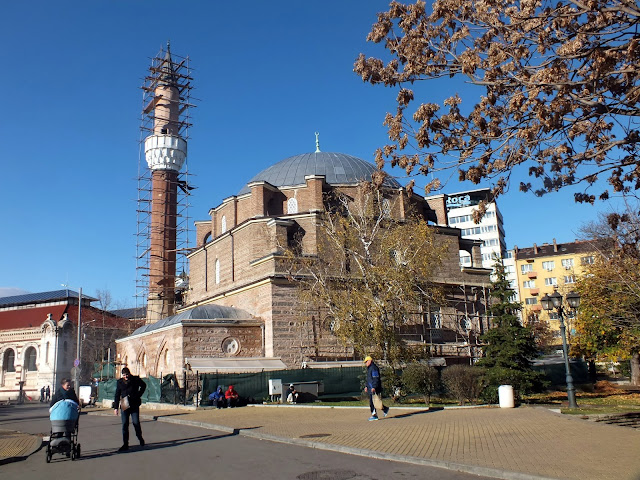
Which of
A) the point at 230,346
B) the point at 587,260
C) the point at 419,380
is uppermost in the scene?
the point at 587,260

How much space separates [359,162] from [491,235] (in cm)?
4949

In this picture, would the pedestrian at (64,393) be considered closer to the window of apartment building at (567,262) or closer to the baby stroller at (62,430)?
the baby stroller at (62,430)

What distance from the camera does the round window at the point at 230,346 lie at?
88.1 feet

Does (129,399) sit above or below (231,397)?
above

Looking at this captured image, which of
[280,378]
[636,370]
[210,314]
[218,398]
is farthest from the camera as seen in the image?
[636,370]

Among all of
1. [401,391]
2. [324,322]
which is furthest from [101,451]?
[324,322]

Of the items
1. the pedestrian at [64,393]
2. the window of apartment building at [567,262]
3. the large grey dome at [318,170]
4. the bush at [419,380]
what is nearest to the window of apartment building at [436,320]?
the large grey dome at [318,170]

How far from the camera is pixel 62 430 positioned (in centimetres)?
916

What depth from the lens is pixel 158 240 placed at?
135 ft

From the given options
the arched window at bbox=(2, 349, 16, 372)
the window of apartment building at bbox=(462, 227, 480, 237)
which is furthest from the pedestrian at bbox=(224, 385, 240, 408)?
the window of apartment building at bbox=(462, 227, 480, 237)

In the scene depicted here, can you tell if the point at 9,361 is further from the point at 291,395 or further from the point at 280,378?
the point at 291,395

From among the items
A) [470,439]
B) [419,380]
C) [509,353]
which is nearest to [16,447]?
[470,439]

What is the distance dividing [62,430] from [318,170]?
26900 mm

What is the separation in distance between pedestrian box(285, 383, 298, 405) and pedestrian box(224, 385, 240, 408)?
186cm
